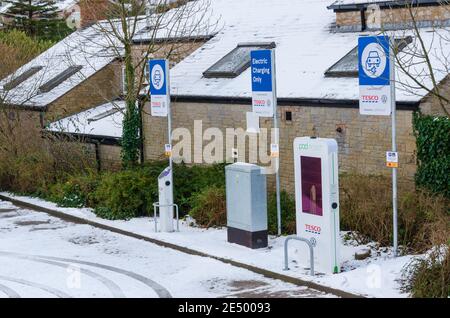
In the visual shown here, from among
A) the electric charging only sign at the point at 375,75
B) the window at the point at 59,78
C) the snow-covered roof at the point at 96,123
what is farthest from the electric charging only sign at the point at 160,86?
the window at the point at 59,78

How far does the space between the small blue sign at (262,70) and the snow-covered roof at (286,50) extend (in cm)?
247

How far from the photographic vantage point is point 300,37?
866 inches

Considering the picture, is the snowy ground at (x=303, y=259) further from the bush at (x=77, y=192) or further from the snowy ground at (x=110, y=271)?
the bush at (x=77, y=192)

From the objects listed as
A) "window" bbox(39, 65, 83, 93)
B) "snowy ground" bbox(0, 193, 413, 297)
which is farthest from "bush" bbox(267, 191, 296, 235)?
"window" bbox(39, 65, 83, 93)

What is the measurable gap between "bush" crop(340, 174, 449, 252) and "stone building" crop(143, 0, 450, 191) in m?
1.45

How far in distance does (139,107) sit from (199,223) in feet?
Result: 21.9

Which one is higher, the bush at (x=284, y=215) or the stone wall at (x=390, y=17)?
the stone wall at (x=390, y=17)

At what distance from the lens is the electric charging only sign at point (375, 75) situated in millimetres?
12992

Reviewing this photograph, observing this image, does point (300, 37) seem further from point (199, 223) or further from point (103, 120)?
point (103, 120)

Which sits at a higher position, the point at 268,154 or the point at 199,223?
the point at 268,154

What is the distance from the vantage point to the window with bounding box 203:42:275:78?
2175cm

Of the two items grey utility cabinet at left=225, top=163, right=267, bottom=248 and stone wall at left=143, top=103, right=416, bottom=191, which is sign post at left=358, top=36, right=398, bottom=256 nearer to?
grey utility cabinet at left=225, top=163, right=267, bottom=248
